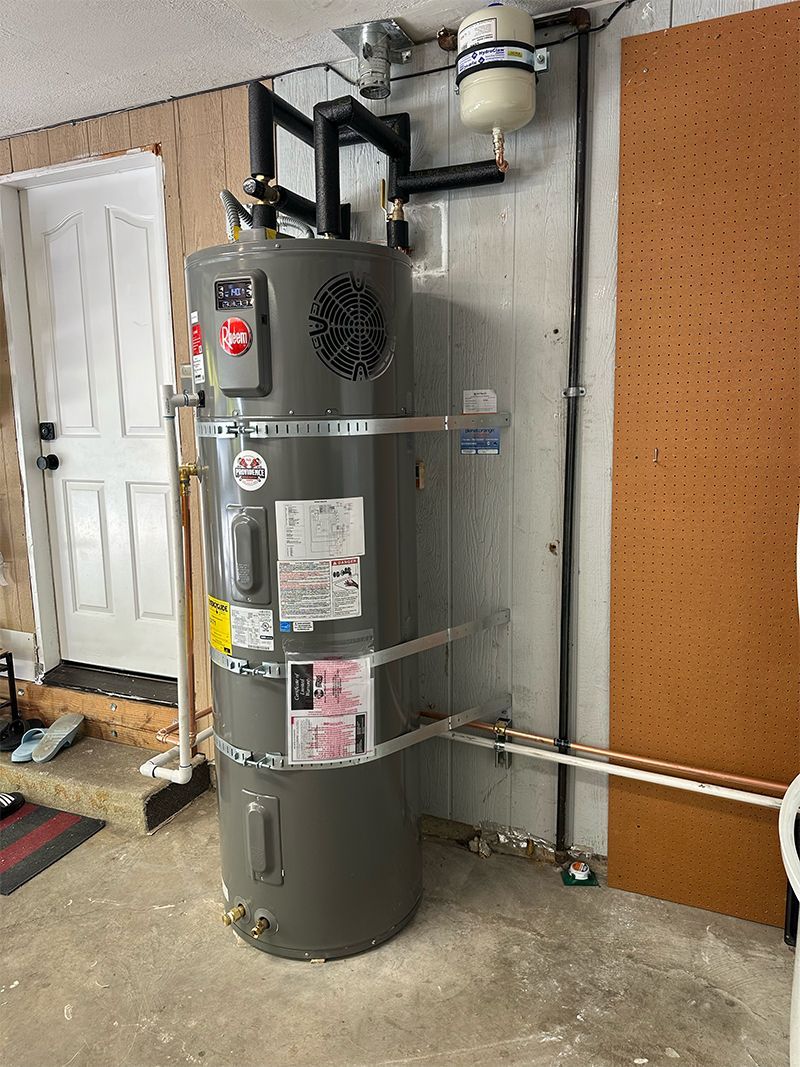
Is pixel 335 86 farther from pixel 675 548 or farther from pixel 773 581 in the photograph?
pixel 773 581

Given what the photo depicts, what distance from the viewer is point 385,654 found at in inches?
75.2

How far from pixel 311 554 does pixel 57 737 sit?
1.76 metres

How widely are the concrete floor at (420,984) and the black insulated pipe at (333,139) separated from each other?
196 centimetres

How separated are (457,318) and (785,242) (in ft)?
2.88

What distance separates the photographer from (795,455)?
6.13 feet

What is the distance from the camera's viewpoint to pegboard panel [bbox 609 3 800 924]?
1.83m

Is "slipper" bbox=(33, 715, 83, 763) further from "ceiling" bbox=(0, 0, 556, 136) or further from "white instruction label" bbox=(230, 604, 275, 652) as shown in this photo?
"ceiling" bbox=(0, 0, 556, 136)

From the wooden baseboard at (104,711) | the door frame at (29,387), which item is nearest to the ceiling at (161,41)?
the door frame at (29,387)

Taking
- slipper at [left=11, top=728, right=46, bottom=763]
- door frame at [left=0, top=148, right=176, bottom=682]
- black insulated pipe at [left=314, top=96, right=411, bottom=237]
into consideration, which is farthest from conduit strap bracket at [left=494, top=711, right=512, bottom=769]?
slipper at [left=11, top=728, right=46, bottom=763]

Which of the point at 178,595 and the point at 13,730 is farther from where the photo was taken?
the point at 13,730

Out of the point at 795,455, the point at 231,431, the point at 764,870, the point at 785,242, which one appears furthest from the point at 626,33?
the point at 764,870

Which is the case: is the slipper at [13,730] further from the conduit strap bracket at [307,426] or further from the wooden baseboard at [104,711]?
the conduit strap bracket at [307,426]

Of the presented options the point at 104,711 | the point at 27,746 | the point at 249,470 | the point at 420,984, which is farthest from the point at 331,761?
the point at 27,746

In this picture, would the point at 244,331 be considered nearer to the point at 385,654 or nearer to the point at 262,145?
the point at 262,145
